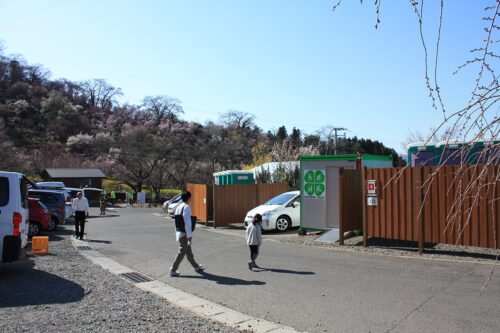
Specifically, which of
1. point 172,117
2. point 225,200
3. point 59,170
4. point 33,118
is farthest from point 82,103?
point 225,200

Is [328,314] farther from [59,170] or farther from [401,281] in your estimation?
[59,170]

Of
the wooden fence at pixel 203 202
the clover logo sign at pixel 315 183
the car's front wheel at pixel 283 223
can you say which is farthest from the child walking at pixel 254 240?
the wooden fence at pixel 203 202

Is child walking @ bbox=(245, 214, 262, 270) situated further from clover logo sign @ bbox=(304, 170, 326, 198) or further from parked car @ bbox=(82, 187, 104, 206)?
parked car @ bbox=(82, 187, 104, 206)

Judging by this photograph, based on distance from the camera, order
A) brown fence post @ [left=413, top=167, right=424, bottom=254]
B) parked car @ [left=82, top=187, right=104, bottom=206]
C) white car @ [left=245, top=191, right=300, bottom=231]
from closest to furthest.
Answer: brown fence post @ [left=413, top=167, right=424, bottom=254] → white car @ [left=245, top=191, right=300, bottom=231] → parked car @ [left=82, top=187, right=104, bottom=206]

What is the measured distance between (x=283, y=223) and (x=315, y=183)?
9.99ft

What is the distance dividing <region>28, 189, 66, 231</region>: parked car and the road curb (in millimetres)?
10109

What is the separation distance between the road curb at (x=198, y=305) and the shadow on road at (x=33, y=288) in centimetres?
119

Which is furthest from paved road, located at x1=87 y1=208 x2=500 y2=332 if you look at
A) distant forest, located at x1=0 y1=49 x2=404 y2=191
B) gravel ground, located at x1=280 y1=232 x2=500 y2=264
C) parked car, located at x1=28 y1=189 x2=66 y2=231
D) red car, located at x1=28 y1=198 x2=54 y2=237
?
distant forest, located at x1=0 y1=49 x2=404 y2=191

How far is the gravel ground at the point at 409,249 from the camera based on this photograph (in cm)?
923

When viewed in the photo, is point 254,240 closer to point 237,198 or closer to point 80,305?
point 80,305

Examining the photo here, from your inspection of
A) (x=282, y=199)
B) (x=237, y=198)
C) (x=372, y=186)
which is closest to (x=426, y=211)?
(x=372, y=186)

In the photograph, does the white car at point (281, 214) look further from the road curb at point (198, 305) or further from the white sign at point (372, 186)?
the road curb at point (198, 305)

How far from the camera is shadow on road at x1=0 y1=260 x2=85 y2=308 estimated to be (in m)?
6.34

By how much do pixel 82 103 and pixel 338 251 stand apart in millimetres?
84882
